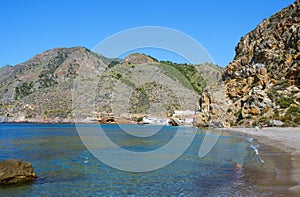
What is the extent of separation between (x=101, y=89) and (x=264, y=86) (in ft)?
215

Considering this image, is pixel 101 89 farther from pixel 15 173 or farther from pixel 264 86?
pixel 15 173

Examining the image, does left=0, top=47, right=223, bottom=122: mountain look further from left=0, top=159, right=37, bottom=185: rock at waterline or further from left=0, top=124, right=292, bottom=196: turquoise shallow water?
left=0, top=159, right=37, bottom=185: rock at waterline

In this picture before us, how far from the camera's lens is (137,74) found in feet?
422

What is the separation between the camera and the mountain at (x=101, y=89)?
A: 119 m

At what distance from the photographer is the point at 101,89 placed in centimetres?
11675

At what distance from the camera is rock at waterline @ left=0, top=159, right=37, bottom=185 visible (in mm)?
12831

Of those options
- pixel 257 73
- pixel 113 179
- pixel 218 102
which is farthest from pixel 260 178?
pixel 218 102

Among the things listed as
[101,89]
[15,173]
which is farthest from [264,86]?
[101,89]

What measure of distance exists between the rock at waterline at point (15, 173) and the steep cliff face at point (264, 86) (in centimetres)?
4513

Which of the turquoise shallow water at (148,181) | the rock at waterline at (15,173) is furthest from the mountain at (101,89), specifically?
the rock at waterline at (15,173)

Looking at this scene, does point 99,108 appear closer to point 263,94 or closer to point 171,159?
point 263,94

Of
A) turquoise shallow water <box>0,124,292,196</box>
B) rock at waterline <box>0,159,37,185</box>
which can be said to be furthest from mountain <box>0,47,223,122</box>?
rock at waterline <box>0,159,37,185</box>

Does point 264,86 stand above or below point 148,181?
above

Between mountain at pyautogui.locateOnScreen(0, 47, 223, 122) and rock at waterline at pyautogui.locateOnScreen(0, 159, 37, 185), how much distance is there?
90.7 m
